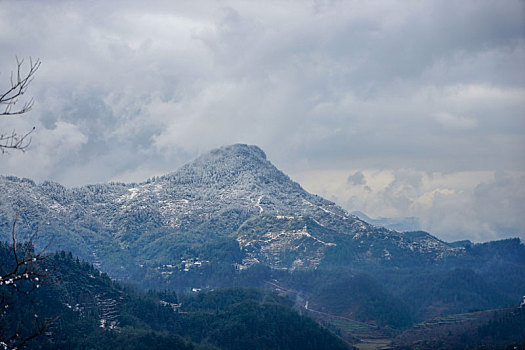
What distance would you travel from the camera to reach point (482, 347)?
18662 centimetres

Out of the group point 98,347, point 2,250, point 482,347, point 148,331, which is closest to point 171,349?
point 148,331

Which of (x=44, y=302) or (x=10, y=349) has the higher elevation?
(x=44, y=302)

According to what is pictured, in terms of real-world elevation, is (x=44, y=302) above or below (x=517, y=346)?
above

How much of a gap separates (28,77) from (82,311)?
17463 centimetres

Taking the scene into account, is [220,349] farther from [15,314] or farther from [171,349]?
[15,314]

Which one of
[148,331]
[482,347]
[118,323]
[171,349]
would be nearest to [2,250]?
[118,323]

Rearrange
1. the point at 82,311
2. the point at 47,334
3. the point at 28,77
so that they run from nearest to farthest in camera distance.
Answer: the point at 28,77, the point at 47,334, the point at 82,311

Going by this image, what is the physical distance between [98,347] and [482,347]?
130 metres

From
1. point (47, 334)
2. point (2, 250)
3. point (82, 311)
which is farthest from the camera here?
point (2, 250)

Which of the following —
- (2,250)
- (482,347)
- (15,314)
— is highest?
(2,250)

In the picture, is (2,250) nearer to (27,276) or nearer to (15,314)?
(15,314)

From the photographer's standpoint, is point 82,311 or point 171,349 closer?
point 171,349

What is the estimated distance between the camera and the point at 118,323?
615 feet

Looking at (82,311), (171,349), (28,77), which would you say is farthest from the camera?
(82,311)
